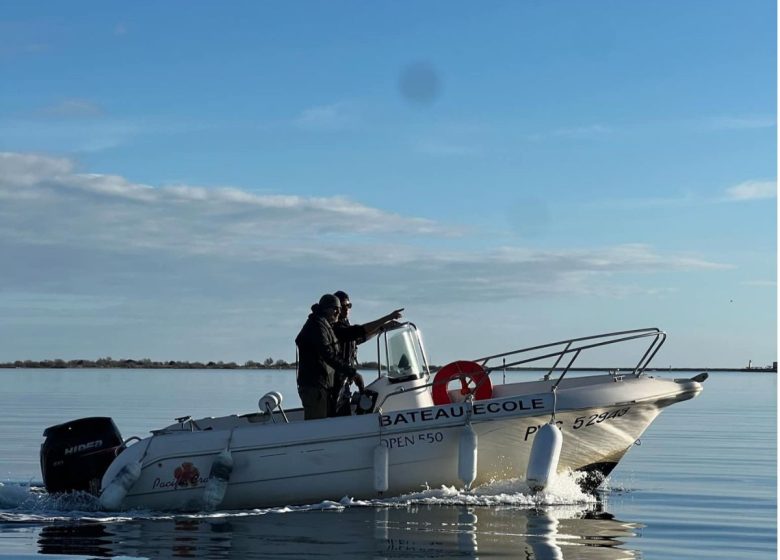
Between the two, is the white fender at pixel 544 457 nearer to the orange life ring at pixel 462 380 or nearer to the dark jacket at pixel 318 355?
the orange life ring at pixel 462 380

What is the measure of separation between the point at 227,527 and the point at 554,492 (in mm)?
3534

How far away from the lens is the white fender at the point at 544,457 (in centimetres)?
1133


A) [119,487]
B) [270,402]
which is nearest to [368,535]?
[270,402]

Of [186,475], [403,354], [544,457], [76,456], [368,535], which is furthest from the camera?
[403,354]

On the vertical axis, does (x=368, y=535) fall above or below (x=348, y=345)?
below

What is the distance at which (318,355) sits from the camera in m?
12.0

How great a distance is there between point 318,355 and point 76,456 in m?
2.73

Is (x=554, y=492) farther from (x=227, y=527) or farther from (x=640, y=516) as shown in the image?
(x=227, y=527)

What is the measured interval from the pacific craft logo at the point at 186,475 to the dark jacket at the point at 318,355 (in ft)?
4.71

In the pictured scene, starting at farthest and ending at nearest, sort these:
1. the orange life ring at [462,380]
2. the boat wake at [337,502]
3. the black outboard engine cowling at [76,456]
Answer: the orange life ring at [462,380], the black outboard engine cowling at [76,456], the boat wake at [337,502]

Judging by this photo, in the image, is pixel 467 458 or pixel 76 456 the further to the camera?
pixel 76 456

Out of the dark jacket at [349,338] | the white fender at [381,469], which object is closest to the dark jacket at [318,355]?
the dark jacket at [349,338]

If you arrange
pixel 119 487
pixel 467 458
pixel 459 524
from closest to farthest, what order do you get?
pixel 459 524 < pixel 467 458 < pixel 119 487

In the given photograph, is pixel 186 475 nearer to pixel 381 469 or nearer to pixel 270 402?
pixel 270 402
